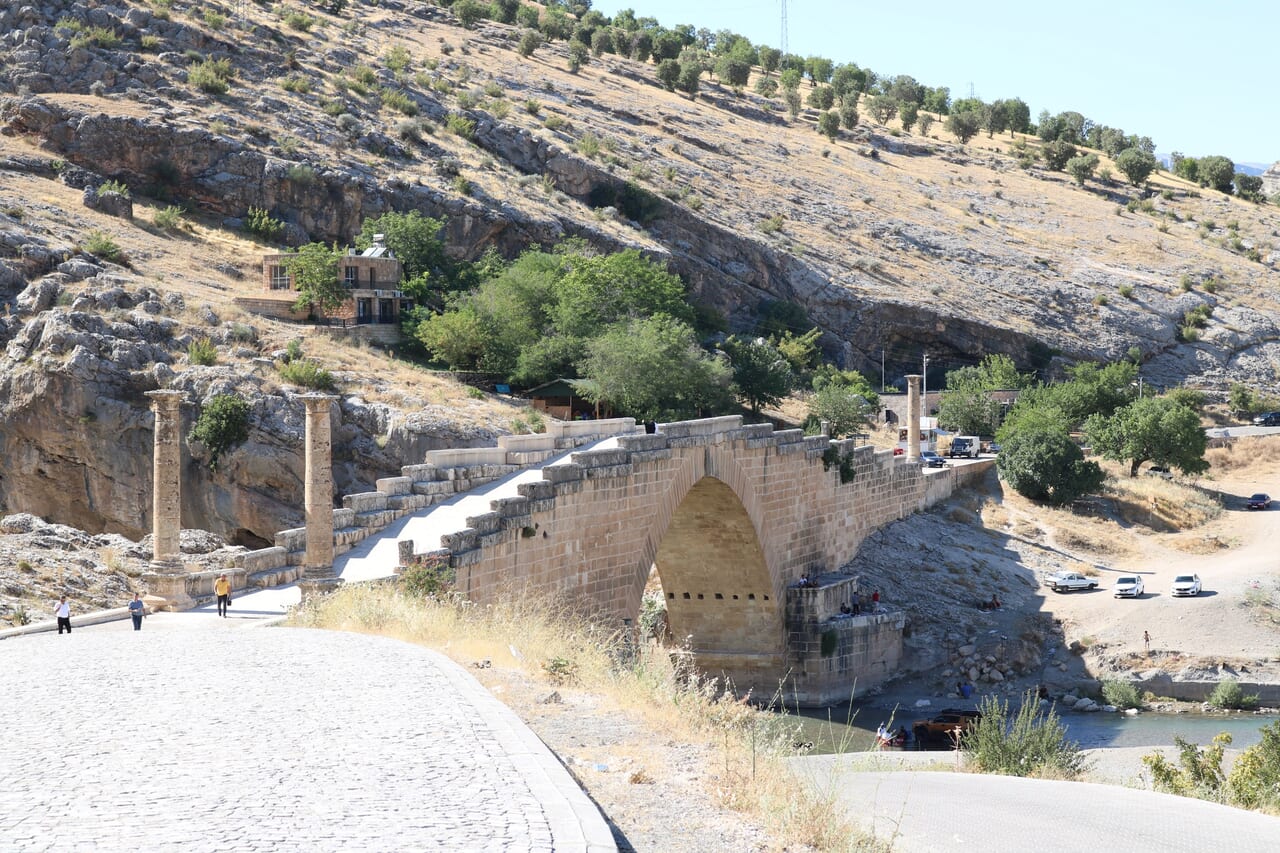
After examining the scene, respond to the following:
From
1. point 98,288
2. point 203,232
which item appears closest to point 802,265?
point 203,232

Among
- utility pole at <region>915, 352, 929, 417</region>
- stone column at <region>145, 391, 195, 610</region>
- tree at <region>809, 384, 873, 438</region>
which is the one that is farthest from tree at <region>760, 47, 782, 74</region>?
stone column at <region>145, 391, 195, 610</region>

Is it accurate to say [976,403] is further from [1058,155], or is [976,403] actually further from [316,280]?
[1058,155]

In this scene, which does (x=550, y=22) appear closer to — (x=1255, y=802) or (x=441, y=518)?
(x=441, y=518)

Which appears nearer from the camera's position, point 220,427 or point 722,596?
point 722,596

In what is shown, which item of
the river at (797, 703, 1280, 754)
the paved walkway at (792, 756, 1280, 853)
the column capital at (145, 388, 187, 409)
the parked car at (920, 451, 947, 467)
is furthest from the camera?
the parked car at (920, 451, 947, 467)

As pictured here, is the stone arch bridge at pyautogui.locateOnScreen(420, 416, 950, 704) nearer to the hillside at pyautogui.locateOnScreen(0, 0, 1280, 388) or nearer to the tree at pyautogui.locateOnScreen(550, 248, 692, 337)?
the tree at pyautogui.locateOnScreen(550, 248, 692, 337)

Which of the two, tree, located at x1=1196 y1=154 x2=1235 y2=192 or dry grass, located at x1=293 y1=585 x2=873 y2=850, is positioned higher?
tree, located at x1=1196 y1=154 x2=1235 y2=192

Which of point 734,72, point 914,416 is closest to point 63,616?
point 914,416

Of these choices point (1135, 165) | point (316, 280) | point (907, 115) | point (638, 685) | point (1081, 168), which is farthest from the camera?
point (907, 115)

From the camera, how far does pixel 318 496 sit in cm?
2042

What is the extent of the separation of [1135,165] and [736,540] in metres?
64.5

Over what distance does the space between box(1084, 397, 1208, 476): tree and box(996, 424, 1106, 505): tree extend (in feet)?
13.3

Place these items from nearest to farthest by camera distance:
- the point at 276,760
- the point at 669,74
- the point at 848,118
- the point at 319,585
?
1. the point at 276,760
2. the point at 319,585
3. the point at 669,74
4. the point at 848,118

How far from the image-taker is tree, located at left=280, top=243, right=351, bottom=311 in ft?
154
